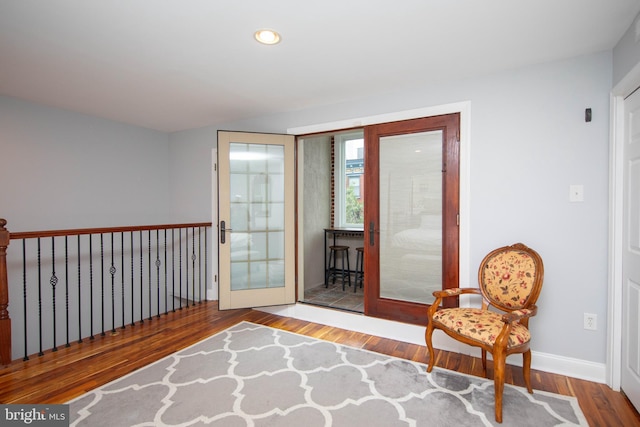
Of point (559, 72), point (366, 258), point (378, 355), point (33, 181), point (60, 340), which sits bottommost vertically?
point (60, 340)

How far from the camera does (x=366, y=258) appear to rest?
10.9 ft

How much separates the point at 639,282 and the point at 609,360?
2.32 ft

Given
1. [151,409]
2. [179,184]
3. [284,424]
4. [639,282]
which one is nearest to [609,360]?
[639,282]

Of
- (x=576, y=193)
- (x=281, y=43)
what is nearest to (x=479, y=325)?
(x=576, y=193)

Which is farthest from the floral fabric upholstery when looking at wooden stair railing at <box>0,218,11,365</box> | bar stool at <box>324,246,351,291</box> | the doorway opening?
wooden stair railing at <box>0,218,11,365</box>

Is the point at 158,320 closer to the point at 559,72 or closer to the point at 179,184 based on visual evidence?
the point at 179,184

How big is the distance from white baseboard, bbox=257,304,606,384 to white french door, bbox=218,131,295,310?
0.27 m

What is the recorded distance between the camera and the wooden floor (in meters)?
2.08

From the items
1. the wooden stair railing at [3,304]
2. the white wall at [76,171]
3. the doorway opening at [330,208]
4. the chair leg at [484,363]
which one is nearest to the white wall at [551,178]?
the chair leg at [484,363]

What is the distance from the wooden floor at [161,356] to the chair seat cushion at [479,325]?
1.65 ft

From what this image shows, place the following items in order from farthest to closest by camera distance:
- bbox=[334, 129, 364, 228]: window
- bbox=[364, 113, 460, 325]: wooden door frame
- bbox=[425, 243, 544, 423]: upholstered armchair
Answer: bbox=[334, 129, 364, 228]: window
bbox=[364, 113, 460, 325]: wooden door frame
bbox=[425, 243, 544, 423]: upholstered armchair

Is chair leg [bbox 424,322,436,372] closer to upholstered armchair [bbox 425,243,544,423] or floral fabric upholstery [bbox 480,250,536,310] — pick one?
upholstered armchair [bbox 425,243,544,423]

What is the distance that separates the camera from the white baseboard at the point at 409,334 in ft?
7.81

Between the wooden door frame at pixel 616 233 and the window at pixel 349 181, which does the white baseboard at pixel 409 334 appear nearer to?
the wooden door frame at pixel 616 233
